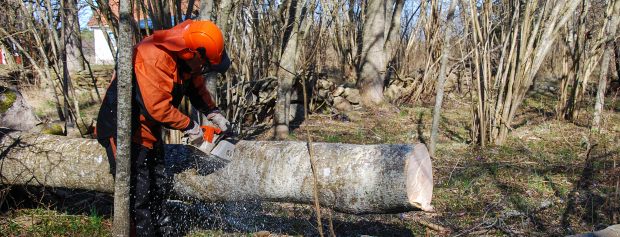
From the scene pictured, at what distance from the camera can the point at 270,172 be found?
96.1 inches

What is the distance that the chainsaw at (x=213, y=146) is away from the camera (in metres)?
2.41

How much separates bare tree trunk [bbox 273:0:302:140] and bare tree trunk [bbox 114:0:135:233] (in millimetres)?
3658

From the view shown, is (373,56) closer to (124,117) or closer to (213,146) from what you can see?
(213,146)

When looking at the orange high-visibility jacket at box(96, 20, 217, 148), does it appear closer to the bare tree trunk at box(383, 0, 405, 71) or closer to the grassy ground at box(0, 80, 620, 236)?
the grassy ground at box(0, 80, 620, 236)

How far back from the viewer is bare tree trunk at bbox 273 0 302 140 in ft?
19.0

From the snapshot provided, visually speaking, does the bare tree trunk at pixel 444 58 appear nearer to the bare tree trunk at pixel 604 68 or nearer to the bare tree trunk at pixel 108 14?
the bare tree trunk at pixel 604 68

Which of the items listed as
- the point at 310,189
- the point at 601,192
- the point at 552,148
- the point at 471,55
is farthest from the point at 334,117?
the point at 310,189

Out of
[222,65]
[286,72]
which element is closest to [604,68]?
[286,72]

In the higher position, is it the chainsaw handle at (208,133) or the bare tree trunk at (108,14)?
the bare tree trunk at (108,14)

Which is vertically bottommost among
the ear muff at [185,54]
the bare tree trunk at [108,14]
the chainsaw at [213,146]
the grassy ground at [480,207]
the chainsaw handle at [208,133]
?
the grassy ground at [480,207]

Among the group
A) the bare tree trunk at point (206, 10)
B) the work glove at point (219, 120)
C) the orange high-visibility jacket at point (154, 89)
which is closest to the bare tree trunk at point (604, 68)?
the work glove at point (219, 120)

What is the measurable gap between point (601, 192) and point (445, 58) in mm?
2333

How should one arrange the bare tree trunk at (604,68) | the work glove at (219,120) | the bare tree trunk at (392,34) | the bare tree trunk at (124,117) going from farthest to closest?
1. the bare tree trunk at (392,34)
2. the bare tree trunk at (604,68)
3. the work glove at (219,120)
4. the bare tree trunk at (124,117)

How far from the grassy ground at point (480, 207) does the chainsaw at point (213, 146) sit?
0.60 meters
